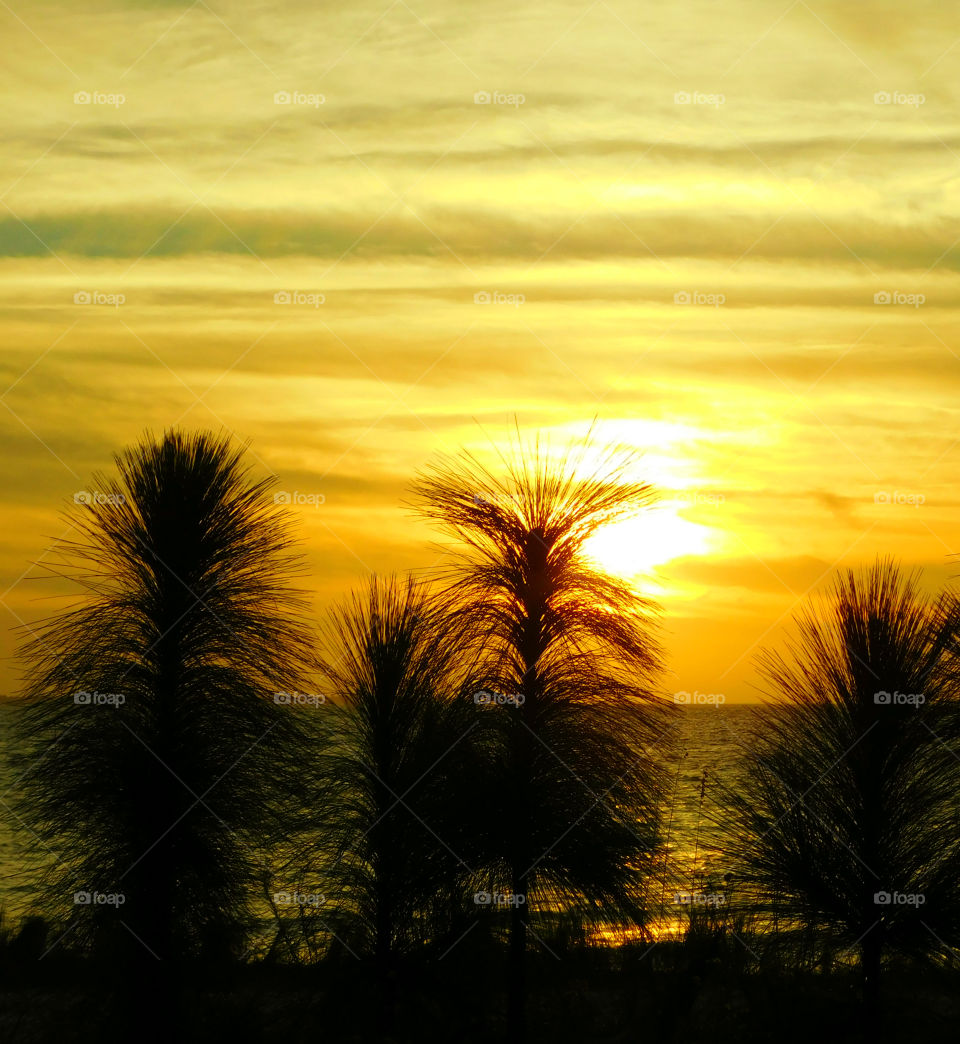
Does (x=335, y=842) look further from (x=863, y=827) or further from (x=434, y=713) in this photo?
(x=863, y=827)

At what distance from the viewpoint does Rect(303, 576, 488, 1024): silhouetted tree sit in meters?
17.2

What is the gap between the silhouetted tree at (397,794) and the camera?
1722 centimetres

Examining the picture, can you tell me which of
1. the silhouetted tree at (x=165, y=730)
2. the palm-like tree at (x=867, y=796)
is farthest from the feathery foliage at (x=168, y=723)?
the palm-like tree at (x=867, y=796)

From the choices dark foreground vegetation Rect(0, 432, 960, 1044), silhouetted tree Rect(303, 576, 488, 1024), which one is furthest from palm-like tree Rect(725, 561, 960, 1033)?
silhouetted tree Rect(303, 576, 488, 1024)

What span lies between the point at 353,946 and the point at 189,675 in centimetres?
652

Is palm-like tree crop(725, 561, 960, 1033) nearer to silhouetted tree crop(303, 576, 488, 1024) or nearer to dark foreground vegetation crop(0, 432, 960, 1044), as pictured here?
dark foreground vegetation crop(0, 432, 960, 1044)

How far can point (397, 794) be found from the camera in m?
19.3

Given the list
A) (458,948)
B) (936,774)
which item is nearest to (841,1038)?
(936,774)

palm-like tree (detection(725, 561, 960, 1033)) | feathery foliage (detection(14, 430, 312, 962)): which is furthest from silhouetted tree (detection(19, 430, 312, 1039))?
palm-like tree (detection(725, 561, 960, 1033))

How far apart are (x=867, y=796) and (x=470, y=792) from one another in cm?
646

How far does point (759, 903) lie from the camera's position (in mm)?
17344

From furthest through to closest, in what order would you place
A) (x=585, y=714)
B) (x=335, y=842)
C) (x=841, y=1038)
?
(x=335, y=842), (x=841, y=1038), (x=585, y=714)

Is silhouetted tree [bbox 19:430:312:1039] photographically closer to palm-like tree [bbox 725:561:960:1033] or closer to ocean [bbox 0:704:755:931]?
ocean [bbox 0:704:755:931]

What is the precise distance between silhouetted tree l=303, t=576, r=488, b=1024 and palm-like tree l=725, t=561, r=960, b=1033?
15.5 ft
